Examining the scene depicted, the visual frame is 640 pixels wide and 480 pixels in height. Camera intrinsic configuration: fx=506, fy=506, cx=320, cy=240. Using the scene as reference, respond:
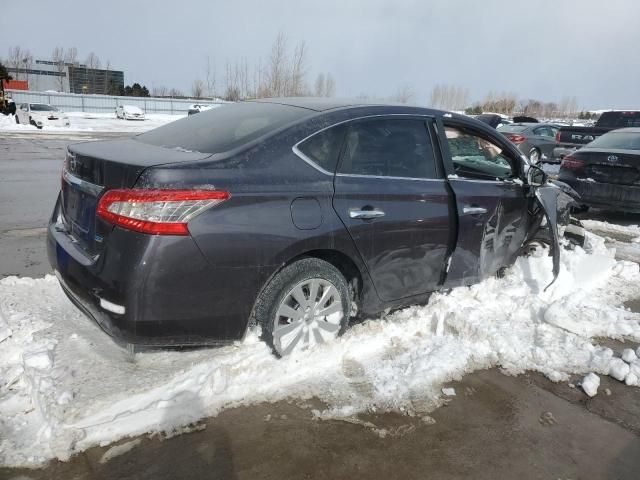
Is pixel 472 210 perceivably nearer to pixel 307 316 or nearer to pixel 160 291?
pixel 307 316

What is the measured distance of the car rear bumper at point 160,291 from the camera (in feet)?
8.10

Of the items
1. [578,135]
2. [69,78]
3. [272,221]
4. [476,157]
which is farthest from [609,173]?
[69,78]

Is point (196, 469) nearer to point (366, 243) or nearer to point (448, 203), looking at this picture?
point (366, 243)

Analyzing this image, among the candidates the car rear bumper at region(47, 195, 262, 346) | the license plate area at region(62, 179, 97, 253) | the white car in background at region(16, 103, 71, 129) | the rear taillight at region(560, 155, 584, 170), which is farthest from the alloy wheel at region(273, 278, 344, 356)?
the white car in background at region(16, 103, 71, 129)

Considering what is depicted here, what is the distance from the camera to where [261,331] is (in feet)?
9.62

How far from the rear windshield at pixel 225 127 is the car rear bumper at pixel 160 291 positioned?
72cm

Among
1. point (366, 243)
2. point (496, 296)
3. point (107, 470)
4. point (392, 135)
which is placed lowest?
point (107, 470)

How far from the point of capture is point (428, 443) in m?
2.60

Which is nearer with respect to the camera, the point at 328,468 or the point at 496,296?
the point at 328,468

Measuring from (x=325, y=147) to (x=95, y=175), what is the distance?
1.31 meters

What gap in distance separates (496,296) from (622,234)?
4554mm

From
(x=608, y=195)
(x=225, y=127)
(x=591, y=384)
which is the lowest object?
(x=591, y=384)

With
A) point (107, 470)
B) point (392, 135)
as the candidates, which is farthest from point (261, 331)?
point (392, 135)

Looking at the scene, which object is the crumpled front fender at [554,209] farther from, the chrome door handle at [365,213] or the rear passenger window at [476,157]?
the chrome door handle at [365,213]
